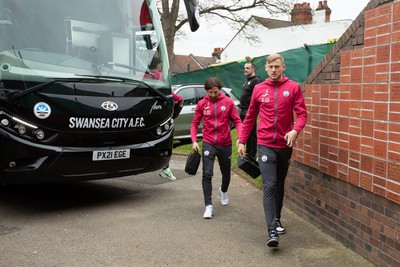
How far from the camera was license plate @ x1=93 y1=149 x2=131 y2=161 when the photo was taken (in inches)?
204

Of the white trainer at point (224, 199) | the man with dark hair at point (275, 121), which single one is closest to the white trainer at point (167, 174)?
the white trainer at point (224, 199)

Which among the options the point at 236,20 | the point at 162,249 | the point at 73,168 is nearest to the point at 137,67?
the point at 73,168

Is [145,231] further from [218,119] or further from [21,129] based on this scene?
[21,129]

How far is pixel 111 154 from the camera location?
5297 mm

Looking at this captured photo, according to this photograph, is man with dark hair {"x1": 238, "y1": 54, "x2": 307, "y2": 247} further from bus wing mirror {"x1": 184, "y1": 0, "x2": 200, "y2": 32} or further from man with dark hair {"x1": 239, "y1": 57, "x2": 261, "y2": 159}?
man with dark hair {"x1": 239, "y1": 57, "x2": 261, "y2": 159}

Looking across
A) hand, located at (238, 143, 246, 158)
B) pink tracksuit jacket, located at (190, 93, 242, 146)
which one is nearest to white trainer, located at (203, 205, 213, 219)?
pink tracksuit jacket, located at (190, 93, 242, 146)

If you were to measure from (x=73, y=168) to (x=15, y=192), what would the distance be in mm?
1886

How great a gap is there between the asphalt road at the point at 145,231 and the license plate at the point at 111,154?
2.23 feet

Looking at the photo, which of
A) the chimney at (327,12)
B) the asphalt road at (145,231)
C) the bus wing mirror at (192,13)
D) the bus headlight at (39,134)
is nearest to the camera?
the asphalt road at (145,231)

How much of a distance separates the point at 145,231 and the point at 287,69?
23.3ft

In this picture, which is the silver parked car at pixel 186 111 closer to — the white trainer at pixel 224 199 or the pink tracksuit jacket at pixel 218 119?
the white trainer at pixel 224 199

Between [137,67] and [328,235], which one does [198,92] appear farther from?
[328,235]

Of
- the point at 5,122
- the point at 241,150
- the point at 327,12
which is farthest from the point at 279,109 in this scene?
the point at 327,12

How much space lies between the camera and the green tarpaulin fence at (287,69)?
33.2 ft
